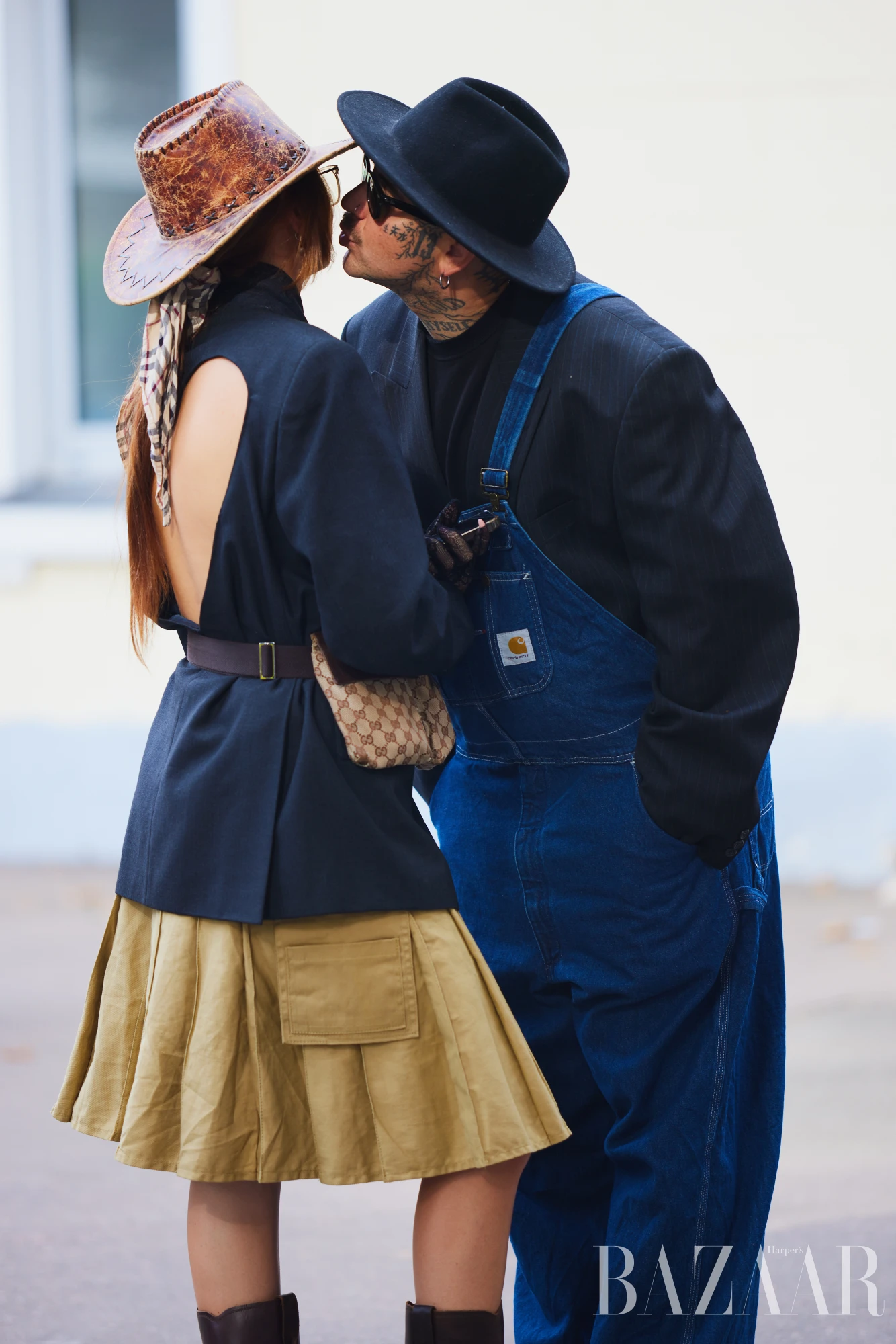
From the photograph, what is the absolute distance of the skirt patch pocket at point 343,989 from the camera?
5.98 ft

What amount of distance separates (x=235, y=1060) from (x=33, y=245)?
14.7 feet

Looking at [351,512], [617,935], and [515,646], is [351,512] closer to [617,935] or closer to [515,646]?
[515,646]

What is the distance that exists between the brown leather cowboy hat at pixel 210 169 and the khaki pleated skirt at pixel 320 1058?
0.85 meters

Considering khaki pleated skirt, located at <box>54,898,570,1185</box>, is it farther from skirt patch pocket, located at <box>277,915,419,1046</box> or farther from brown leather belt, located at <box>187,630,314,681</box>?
brown leather belt, located at <box>187,630,314,681</box>

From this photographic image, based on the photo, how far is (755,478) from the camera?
1.92m

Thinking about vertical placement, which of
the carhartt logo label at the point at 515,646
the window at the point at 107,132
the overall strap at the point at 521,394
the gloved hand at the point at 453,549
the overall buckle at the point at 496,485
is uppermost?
the window at the point at 107,132

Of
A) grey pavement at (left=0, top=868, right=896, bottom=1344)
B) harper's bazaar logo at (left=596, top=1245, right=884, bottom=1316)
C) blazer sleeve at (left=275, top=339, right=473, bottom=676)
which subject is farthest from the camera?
grey pavement at (left=0, top=868, right=896, bottom=1344)

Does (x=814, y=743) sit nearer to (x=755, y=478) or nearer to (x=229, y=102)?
(x=755, y=478)

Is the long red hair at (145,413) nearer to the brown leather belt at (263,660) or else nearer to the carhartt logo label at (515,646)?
the brown leather belt at (263,660)

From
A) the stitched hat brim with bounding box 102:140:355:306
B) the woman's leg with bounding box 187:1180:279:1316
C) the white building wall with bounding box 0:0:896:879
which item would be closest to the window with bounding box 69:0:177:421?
the white building wall with bounding box 0:0:896:879

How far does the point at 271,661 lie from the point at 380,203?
2.09 ft

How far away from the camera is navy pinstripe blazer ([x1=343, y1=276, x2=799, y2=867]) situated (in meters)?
1.86

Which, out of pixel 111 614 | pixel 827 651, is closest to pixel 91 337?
pixel 111 614

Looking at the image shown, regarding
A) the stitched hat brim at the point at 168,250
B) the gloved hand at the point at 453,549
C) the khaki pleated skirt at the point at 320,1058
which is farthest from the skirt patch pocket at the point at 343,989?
the stitched hat brim at the point at 168,250
